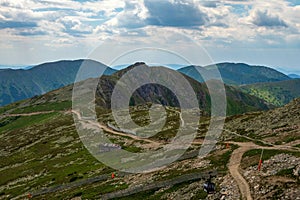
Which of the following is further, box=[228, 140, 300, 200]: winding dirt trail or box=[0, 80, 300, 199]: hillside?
box=[0, 80, 300, 199]: hillside

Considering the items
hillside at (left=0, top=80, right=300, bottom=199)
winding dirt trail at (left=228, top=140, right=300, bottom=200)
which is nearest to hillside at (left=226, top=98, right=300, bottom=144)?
hillside at (left=0, top=80, right=300, bottom=199)

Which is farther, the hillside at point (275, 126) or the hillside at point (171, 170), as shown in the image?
the hillside at point (275, 126)

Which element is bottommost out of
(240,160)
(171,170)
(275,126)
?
(171,170)

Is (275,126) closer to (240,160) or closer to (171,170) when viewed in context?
(240,160)

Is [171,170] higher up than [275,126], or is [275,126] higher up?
[275,126]

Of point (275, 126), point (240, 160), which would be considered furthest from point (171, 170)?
point (275, 126)

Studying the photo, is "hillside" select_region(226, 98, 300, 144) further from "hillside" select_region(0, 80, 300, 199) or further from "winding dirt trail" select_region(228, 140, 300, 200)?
"winding dirt trail" select_region(228, 140, 300, 200)

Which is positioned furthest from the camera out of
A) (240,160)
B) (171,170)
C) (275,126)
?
(275,126)

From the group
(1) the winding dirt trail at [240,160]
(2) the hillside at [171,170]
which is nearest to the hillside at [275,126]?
(2) the hillside at [171,170]

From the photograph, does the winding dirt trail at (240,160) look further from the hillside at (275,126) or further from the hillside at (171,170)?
the hillside at (275,126)

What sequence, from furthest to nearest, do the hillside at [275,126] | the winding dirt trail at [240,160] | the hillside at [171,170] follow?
the hillside at [275,126] < the hillside at [171,170] < the winding dirt trail at [240,160]

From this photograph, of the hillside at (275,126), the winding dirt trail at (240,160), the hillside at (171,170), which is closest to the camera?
the winding dirt trail at (240,160)

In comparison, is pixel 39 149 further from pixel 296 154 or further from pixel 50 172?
pixel 296 154

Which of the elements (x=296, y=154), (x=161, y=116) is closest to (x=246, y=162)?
(x=296, y=154)
